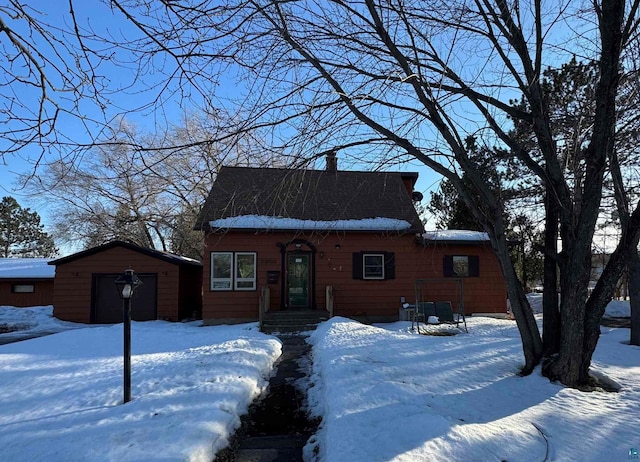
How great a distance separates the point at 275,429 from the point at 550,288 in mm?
4964

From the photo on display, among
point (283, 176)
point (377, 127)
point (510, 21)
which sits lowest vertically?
point (283, 176)

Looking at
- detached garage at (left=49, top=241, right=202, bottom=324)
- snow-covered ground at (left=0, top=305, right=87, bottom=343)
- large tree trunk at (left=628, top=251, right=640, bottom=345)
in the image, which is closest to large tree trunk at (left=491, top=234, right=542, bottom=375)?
large tree trunk at (left=628, top=251, right=640, bottom=345)

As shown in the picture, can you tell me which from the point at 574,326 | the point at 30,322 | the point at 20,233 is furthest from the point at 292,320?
the point at 20,233

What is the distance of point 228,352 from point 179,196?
19155 mm

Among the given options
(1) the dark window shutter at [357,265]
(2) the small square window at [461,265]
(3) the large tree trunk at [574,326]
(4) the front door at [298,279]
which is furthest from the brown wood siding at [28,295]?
(3) the large tree trunk at [574,326]

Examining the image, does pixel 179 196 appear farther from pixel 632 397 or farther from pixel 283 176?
pixel 632 397

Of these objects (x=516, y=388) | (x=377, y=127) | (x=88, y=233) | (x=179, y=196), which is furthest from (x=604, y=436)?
(x=88, y=233)

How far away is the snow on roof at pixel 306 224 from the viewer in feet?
45.7

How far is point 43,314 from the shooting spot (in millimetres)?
16906

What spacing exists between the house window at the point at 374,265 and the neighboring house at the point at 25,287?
15.8 meters

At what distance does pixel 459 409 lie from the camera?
4602mm

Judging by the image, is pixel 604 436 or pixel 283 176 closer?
pixel 604 436

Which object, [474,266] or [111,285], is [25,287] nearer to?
[111,285]

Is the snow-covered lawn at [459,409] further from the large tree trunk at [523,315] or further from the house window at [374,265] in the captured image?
the house window at [374,265]
